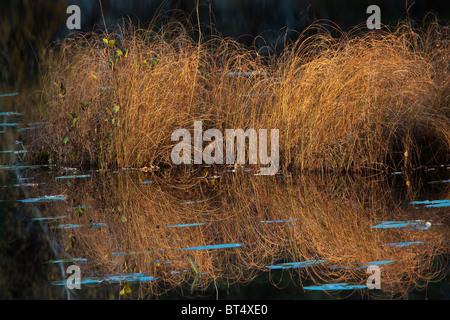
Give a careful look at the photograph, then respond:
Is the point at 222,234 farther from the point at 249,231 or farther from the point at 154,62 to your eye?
the point at 154,62

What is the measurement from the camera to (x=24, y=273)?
12.7 feet

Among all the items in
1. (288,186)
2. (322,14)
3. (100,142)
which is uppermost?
(322,14)

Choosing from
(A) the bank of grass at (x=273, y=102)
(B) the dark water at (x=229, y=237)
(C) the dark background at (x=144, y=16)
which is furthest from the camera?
(C) the dark background at (x=144, y=16)

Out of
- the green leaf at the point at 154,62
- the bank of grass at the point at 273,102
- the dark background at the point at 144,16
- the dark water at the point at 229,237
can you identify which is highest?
the dark background at the point at 144,16

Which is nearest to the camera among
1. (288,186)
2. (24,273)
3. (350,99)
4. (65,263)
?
(24,273)

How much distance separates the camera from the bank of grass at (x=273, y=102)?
806 cm

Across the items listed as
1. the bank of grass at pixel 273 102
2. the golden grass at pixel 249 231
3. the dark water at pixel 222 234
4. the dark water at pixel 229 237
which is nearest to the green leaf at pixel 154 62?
the bank of grass at pixel 273 102

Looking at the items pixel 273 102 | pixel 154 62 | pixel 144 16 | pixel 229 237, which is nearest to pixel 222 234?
pixel 229 237

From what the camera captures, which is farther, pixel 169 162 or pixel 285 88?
pixel 169 162

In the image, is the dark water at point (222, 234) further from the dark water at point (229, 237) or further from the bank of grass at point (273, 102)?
the bank of grass at point (273, 102)
